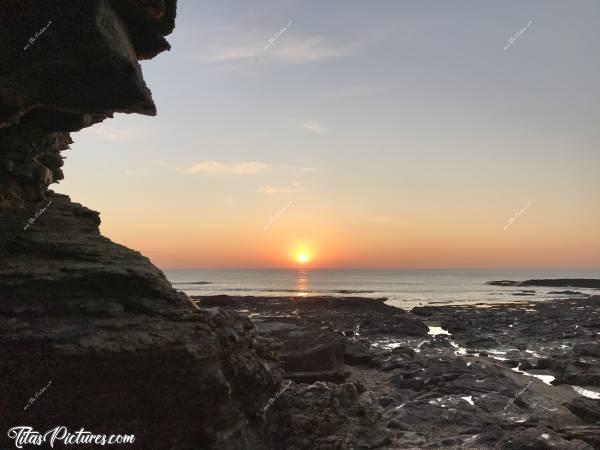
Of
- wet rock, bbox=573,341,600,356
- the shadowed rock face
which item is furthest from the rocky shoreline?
the shadowed rock face

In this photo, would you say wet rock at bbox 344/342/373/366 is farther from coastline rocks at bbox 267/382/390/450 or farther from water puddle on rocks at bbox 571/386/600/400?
coastline rocks at bbox 267/382/390/450

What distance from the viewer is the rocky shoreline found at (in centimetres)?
1183

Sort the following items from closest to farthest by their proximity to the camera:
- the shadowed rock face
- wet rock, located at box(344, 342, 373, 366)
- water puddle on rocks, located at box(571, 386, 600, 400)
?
the shadowed rock face < water puddle on rocks, located at box(571, 386, 600, 400) < wet rock, located at box(344, 342, 373, 366)

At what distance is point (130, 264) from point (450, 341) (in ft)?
100

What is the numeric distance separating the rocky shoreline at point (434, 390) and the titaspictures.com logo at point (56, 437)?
404cm

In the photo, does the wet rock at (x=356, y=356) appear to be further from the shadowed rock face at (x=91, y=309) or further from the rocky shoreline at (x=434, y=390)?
the shadowed rock face at (x=91, y=309)

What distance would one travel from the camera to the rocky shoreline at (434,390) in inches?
466

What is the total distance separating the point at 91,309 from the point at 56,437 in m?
2.35

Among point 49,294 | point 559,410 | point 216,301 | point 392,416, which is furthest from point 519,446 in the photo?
point 216,301

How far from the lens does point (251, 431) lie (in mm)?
10453

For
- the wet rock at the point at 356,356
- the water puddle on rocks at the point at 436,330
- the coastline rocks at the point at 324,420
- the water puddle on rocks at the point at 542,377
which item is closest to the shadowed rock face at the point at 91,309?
the coastline rocks at the point at 324,420

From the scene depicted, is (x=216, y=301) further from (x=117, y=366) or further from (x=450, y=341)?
(x=117, y=366)

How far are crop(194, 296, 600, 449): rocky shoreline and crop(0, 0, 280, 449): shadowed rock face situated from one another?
1672 mm

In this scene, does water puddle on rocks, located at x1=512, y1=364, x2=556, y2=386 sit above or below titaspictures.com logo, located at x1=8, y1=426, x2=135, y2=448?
below
